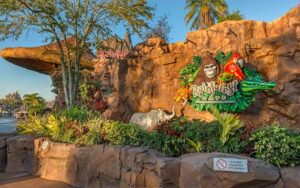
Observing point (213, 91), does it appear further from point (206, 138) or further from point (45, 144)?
point (45, 144)

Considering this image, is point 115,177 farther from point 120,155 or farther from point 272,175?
point 272,175

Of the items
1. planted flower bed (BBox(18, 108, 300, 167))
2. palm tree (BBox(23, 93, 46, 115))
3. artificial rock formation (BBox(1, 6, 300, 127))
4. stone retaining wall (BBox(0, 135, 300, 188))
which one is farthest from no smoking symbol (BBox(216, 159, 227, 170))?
palm tree (BBox(23, 93, 46, 115))

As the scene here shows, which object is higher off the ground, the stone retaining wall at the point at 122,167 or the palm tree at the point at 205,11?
the palm tree at the point at 205,11

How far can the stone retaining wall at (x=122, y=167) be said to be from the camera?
563 cm

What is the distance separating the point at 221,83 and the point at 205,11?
21798 millimetres

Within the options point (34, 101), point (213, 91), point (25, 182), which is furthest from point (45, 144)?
point (34, 101)

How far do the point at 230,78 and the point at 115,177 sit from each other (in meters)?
4.68

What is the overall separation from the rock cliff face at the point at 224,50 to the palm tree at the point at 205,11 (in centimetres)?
1874

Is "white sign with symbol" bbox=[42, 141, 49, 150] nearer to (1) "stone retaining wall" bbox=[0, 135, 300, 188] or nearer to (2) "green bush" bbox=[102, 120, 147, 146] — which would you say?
(1) "stone retaining wall" bbox=[0, 135, 300, 188]

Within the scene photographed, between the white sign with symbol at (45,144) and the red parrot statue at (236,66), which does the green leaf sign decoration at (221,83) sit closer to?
the red parrot statue at (236,66)

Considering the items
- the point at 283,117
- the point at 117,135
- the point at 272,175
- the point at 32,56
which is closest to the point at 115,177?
the point at 117,135

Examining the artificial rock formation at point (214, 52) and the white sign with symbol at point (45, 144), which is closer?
the white sign with symbol at point (45, 144)

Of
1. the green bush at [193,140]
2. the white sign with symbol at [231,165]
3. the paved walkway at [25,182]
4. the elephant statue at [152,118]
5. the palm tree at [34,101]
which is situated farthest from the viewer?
the palm tree at [34,101]

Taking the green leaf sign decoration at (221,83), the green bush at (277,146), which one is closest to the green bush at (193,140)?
the green bush at (277,146)
